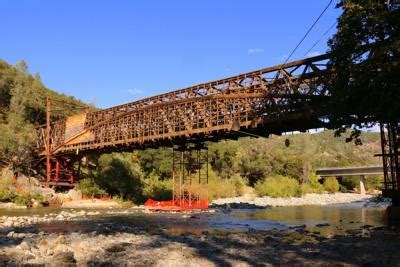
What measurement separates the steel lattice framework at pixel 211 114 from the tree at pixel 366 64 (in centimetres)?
879

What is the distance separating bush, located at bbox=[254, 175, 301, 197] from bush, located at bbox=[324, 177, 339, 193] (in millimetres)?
26602

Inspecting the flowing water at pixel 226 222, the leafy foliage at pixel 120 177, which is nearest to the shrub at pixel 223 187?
the leafy foliage at pixel 120 177

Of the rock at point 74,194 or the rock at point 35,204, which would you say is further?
the rock at point 74,194

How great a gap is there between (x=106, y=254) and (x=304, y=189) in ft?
285

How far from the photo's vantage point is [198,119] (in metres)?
41.6

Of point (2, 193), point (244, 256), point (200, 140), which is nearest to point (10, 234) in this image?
point (244, 256)

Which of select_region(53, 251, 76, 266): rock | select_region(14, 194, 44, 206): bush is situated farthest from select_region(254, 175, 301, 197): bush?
select_region(53, 251, 76, 266): rock

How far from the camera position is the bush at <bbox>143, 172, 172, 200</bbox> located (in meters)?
63.0

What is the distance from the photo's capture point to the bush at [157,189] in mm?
63000

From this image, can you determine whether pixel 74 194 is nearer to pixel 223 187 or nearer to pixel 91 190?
pixel 91 190

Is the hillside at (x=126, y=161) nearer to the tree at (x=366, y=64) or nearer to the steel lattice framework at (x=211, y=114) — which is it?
the steel lattice framework at (x=211, y=114)

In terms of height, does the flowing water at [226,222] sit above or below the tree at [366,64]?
below

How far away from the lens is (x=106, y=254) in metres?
15.3

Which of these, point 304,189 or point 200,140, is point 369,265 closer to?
point 200,140
